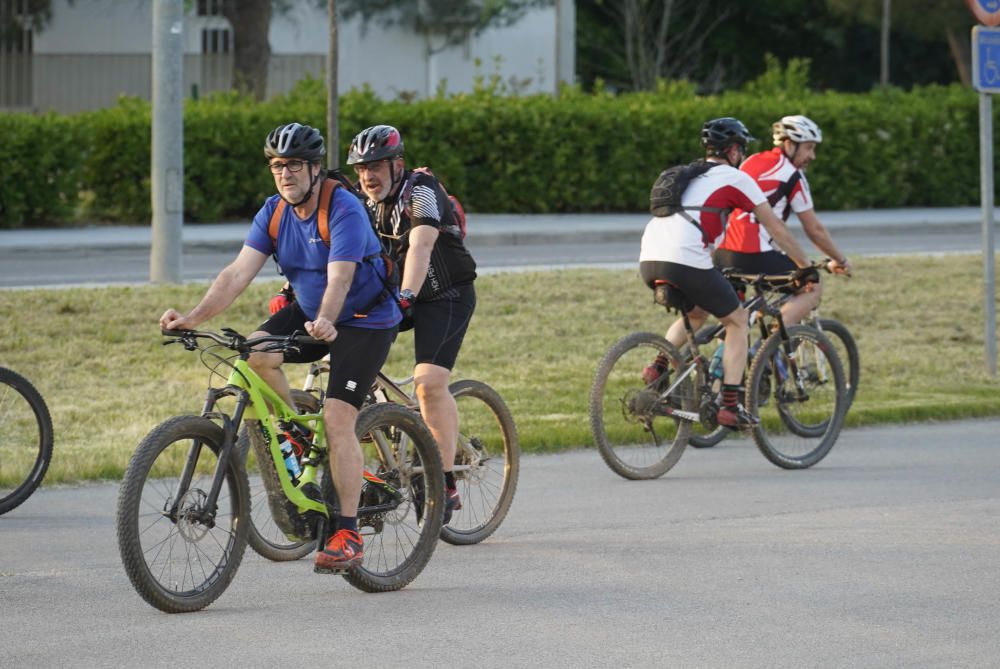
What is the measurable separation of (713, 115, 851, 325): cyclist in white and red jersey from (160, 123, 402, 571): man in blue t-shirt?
4060 mm

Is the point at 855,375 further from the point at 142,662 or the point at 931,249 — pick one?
the point at 931,249

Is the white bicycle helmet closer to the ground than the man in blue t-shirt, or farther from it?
farther from it

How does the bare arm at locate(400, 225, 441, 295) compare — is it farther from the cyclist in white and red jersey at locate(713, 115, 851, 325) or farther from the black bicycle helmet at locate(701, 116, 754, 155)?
the cyclist in white and red jersey at locate(713, 115, 851, 325)

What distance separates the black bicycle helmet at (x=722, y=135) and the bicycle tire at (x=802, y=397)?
1.13m

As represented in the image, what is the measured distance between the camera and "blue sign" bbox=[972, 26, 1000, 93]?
1240cm

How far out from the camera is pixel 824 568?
7.02 meters

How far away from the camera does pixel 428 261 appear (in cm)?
715

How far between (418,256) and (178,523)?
1601 millimetres

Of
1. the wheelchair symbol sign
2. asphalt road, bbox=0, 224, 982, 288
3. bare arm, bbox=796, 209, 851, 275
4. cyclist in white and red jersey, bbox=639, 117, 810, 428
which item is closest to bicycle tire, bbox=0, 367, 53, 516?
cyclist in white and red jersey, bbox=639, 117, 810, 428

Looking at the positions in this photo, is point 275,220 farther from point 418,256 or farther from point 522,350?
point 522,350

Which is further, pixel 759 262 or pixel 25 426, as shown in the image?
pixel 759 262

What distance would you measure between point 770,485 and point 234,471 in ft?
11.9

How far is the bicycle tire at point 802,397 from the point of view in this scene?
9.79 m

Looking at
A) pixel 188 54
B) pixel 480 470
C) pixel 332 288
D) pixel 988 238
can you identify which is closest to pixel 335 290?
pixel 332 288
